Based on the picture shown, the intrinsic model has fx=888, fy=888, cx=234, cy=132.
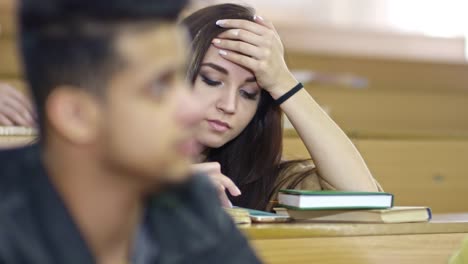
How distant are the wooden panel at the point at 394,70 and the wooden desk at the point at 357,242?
2.88 meters

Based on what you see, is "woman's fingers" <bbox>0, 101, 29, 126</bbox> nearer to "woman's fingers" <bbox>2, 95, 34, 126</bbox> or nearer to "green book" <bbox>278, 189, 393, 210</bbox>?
"woman's fingers" <bbox>2, 95, 34, 126</bbox>

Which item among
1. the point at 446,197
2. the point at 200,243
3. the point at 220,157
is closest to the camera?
the point at 200,243

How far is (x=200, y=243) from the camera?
36.1 inches

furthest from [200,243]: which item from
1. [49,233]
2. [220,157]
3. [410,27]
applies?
[410,27]

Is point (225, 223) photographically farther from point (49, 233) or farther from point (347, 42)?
point (347, 42)

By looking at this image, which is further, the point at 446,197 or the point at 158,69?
the point at 446,197

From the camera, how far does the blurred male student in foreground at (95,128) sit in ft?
2.57

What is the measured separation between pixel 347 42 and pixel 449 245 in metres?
3.11

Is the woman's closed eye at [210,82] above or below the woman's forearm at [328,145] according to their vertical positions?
above

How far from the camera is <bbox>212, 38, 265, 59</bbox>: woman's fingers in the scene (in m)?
1.84

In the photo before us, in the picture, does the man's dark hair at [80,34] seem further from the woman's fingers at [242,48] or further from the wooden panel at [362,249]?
the woman's fingers at [242,48]

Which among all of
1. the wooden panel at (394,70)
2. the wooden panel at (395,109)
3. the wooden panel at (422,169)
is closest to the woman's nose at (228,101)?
the wooden panel at (422,169)

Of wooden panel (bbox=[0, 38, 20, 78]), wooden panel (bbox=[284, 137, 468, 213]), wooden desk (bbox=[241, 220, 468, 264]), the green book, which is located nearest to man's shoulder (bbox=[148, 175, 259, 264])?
wooden desk (bbox=[241, 220, 468, 264])

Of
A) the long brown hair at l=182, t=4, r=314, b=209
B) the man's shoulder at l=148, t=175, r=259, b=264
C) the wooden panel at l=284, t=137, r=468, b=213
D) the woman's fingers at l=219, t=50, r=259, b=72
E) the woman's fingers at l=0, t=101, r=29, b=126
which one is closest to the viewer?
the man's shoulder at l=148, t=175, r=259, b=264
